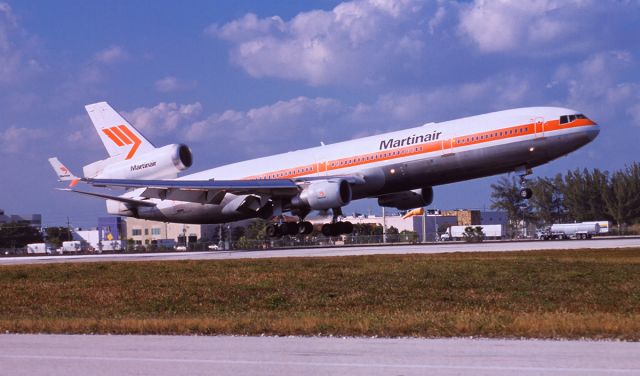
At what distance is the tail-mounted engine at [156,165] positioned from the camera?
61.7 metres

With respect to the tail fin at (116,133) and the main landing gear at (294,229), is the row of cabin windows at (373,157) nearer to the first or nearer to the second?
the main landing gear at (294,229)

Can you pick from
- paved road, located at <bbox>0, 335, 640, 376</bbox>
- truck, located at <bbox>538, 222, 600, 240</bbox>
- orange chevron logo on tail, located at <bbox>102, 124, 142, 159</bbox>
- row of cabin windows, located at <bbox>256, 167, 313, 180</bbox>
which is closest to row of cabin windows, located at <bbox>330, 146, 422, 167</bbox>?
row of cabin windows, located at <bbox>256, 167, 313, 180</bbox>

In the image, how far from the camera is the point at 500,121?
4784 centimetres

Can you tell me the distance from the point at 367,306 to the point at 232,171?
130 ft

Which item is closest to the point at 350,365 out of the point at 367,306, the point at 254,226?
the point at 367,306

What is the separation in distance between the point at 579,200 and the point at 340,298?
112744mm

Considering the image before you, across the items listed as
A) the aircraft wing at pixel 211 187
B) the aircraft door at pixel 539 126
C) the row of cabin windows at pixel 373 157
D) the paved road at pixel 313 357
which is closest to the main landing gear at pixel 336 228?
the aircraft wing at pixel 211 187

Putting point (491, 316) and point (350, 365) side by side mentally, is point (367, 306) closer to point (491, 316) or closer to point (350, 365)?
point (491, 316)

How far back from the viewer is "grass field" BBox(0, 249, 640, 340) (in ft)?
52.0

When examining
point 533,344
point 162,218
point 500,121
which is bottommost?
point 533,344

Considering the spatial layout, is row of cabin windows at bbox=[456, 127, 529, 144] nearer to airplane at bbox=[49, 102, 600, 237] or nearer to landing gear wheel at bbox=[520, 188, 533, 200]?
airplane at bbox=[49, 102, 600, 237]

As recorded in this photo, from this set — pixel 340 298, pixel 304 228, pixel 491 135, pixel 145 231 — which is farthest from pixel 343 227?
pixel 145 231

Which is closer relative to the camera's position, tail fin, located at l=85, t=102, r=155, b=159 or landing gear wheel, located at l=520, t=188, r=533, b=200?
landing gear wheel, located at l=520, t=188, r=533, b=200

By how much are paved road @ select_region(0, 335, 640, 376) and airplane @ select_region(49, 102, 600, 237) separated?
35278 millimetres
